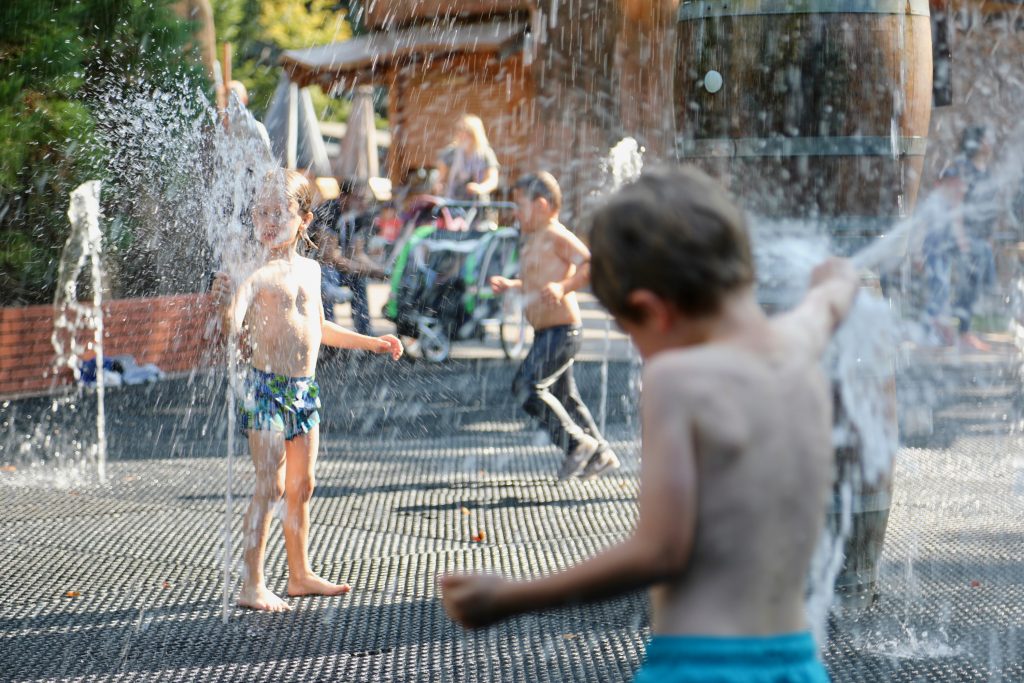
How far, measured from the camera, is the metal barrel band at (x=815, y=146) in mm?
4125

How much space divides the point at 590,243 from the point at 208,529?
13.5ft

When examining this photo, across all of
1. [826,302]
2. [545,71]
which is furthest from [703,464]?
[545,71]

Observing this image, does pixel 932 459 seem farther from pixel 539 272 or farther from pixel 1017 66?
pixel 1017 66

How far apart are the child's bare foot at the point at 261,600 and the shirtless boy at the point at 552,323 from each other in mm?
2358

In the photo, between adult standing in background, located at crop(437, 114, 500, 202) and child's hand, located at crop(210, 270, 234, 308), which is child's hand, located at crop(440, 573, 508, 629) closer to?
child's hand, located at crop(210, 270, 234, 308)

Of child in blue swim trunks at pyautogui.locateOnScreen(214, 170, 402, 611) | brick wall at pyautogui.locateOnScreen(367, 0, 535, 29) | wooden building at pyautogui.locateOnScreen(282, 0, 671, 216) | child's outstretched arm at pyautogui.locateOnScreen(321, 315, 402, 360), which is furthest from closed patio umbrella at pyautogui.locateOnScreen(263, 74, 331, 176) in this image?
child in blue swim trunks at pyautogui.locateOnScreen(214, 170, 402, 611)

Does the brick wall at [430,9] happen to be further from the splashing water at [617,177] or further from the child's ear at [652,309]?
the child's ear at [652,309]

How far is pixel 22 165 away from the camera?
958cm

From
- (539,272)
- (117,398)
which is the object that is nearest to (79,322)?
(117,398)

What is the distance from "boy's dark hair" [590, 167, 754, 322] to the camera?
1.72 meters

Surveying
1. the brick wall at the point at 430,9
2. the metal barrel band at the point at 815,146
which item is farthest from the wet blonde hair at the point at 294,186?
the brick wall at the point at 430,9

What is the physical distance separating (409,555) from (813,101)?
2.24 m

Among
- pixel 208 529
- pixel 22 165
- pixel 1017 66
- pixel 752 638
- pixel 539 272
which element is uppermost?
pixel 1017 66

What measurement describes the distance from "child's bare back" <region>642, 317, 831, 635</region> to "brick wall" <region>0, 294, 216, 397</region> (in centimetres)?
781
